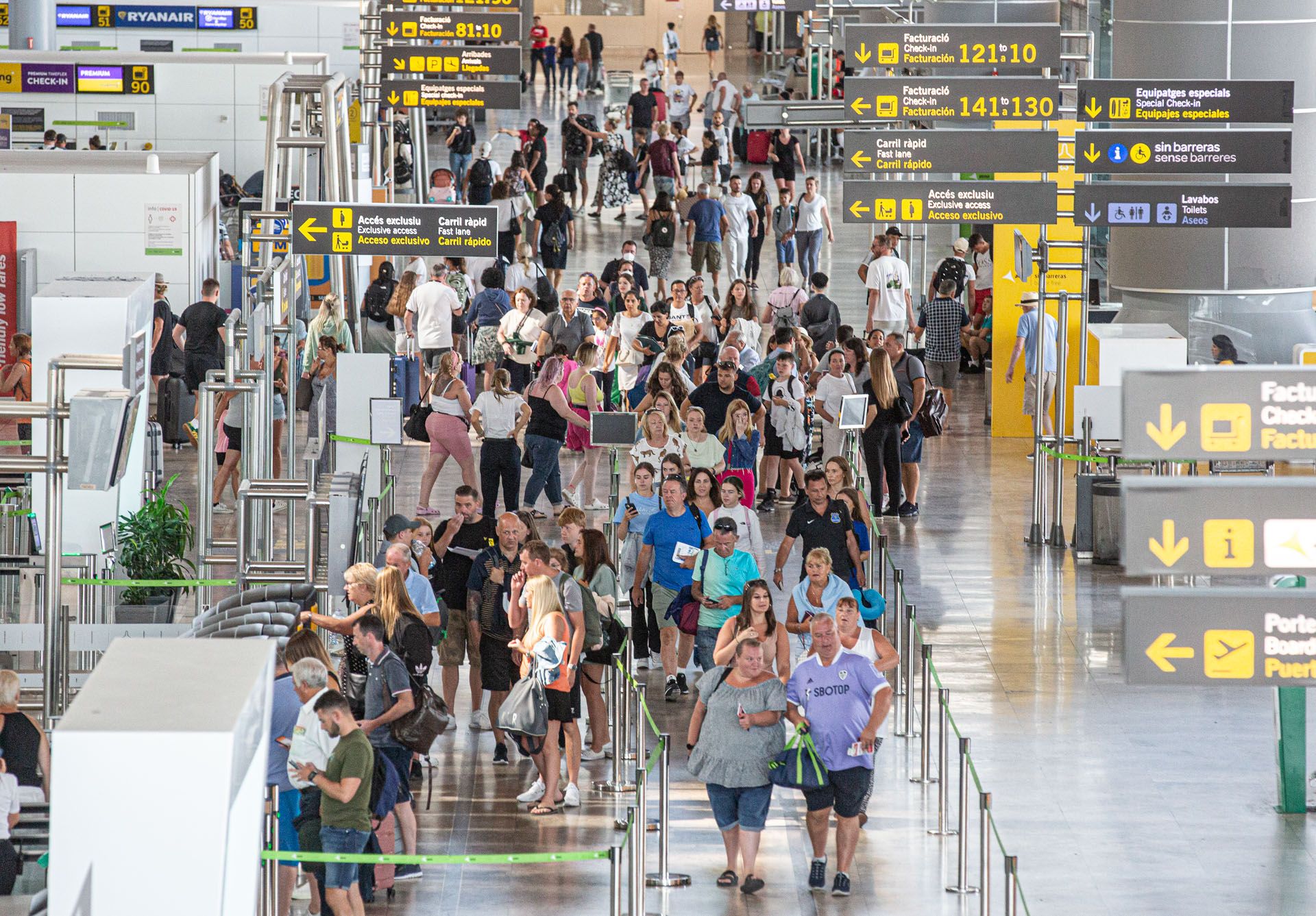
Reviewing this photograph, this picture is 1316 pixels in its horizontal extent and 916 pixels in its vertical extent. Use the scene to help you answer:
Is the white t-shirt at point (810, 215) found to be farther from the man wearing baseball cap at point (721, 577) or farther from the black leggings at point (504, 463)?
the man wearing baseball cap at point (721, 577)

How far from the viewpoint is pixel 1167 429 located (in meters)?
6.57

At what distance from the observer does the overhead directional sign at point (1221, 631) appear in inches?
259

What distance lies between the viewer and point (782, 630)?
10617 mm

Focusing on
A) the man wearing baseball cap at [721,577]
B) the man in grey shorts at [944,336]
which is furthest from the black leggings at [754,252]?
Answer: the man wearing baseball cap at [721,577]

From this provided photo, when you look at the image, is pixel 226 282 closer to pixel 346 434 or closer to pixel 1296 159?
pixel 346 434

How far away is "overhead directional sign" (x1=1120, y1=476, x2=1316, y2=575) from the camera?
650 centimetres

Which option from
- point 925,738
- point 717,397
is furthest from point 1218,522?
point 717,397

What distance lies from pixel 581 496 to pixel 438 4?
635cm

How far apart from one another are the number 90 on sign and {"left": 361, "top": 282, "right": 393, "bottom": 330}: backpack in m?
7.01

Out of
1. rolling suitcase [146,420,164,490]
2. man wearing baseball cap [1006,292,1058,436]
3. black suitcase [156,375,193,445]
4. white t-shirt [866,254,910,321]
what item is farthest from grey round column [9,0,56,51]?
man wearing baseball cap [1006,292,1058,436]

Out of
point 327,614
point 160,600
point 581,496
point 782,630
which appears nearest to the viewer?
point 782,630

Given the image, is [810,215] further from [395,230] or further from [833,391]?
[395,230]

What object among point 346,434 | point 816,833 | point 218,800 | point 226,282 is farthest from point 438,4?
point 218,800

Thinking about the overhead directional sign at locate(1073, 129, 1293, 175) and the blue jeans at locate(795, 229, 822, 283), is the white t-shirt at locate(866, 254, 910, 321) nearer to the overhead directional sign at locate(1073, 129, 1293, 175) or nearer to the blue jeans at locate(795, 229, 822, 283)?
the blue jeans at locate(795, 229, 822, 283)
